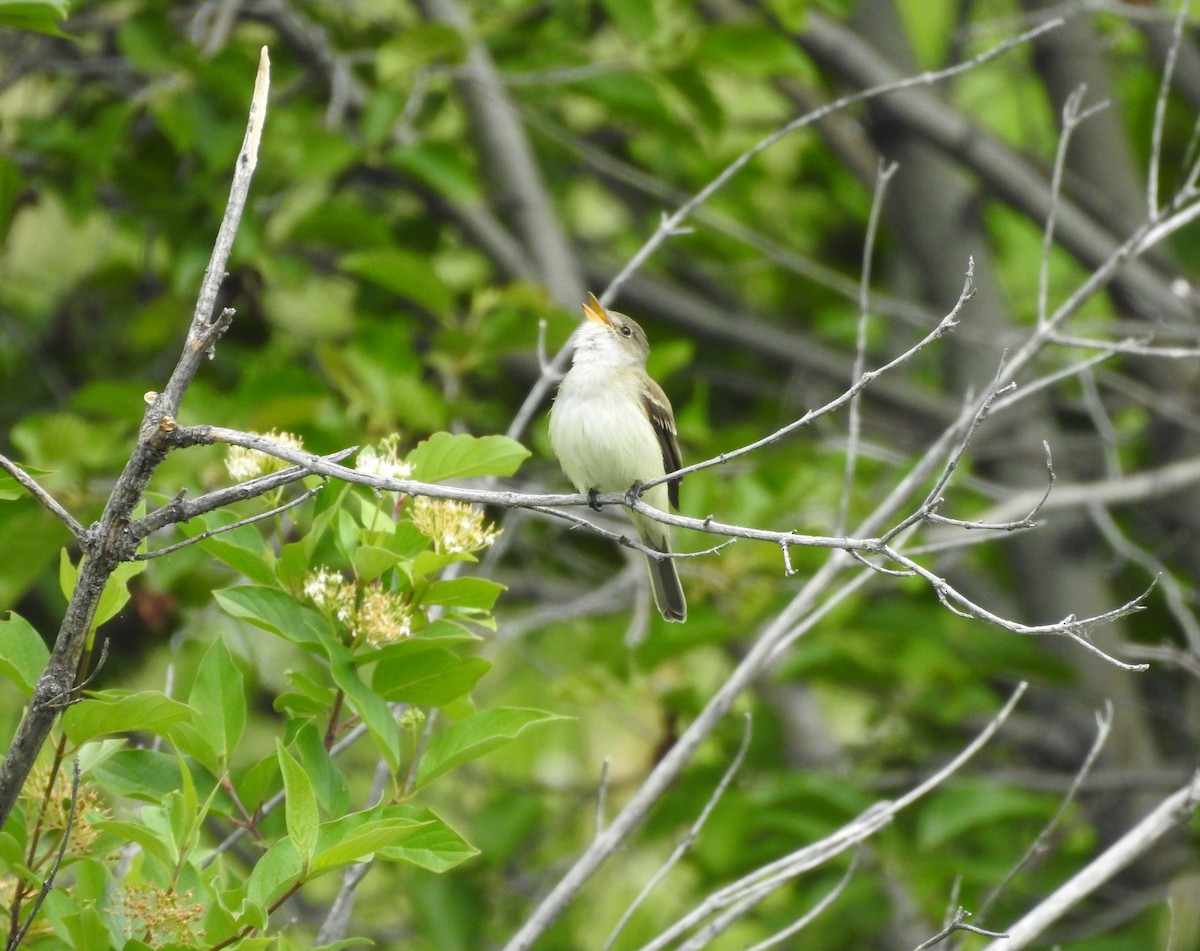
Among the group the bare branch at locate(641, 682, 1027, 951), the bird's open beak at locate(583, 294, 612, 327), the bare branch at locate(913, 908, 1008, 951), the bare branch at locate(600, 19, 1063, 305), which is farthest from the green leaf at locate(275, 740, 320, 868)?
the bird's open beak at locate(583, 294, 612, 327)

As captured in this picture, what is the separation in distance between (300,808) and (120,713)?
354 millimetres

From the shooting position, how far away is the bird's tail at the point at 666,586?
17.5 ft

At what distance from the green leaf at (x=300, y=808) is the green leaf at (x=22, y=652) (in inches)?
19.7

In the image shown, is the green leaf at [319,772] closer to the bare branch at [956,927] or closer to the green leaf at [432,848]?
the green leaf at [432,848]

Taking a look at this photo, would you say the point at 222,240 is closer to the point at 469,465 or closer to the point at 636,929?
the point at 469,465

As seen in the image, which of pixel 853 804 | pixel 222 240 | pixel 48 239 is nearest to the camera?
pixel 222 240

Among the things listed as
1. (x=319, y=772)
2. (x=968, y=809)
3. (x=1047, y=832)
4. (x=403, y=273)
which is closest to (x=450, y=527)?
Result: (x=319, y=772)

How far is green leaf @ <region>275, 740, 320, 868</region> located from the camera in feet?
7.71

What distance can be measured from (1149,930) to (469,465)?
14.0 ft

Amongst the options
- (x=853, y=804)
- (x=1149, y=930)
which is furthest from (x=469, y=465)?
(x=1149, y=930)

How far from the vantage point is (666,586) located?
5.39 m

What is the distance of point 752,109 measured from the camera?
890cm

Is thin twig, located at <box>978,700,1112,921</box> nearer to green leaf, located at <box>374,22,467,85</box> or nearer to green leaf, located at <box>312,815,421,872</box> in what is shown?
green leaf, located at <box>312,815,421,872</box>

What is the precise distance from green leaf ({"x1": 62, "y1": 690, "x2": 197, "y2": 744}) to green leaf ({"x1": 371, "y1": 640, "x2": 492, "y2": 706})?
37 centimetres
